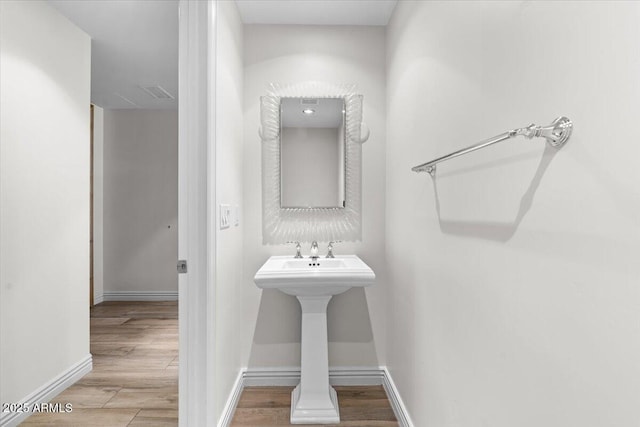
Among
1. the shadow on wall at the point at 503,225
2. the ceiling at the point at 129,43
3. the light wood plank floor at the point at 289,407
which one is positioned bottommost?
the light wood plank floor at the point at 289,407

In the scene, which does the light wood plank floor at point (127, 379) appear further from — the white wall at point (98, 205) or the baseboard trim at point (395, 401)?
the baseboard trim at point (395, 401)

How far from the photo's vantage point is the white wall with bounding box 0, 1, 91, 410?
190cm

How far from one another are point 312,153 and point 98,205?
3287 mm

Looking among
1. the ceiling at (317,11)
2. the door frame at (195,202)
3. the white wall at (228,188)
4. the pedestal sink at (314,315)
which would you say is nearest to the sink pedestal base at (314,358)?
the pedestal sink at (314,315)

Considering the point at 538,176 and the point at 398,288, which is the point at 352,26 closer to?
the point at 398,288

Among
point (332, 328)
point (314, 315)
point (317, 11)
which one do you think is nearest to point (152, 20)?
point (317, 11)

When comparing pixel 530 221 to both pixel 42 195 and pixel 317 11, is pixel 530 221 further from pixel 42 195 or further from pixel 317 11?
pixel 42 195

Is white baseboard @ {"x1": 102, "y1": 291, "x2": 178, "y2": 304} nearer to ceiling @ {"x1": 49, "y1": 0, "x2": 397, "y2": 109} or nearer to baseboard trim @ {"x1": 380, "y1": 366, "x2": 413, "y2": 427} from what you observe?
ceiling @ {"x1": 49, "y1": 0, "x2": 397, "y2": 109}

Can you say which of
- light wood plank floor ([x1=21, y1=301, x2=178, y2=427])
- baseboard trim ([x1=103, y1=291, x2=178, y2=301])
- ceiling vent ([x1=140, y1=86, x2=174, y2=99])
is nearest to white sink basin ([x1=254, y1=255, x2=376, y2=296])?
light wood plank floor ([x1=21, y1=301, x2=178, y2=427])

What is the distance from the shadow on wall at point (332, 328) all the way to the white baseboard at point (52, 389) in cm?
117

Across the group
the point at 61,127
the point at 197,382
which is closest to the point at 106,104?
the point at 61,127

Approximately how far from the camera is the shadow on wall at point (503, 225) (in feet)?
2.60

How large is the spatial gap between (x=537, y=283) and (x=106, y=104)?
4.74 m

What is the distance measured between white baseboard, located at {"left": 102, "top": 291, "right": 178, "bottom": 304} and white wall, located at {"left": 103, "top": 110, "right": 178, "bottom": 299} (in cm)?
1
